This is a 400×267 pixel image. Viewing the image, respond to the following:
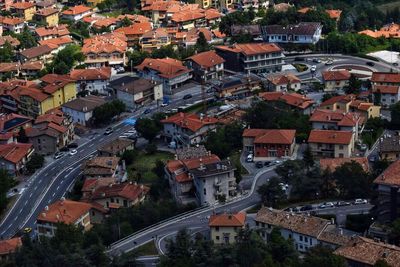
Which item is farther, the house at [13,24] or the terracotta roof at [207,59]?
the house at [13,24]

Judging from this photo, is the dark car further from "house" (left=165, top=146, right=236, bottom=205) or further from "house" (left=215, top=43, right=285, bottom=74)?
"house" (left=215, top=43, right=285, bottom=74)

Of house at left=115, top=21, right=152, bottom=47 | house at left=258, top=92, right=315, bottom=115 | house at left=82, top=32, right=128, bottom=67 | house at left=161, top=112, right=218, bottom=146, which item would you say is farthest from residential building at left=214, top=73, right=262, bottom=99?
house at left=115, top=21, right=152, bottom=47

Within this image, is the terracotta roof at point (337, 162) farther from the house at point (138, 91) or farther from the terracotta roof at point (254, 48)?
the terracotta roof at point (254, 48)

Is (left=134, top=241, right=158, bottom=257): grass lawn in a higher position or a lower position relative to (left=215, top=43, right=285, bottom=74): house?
lower

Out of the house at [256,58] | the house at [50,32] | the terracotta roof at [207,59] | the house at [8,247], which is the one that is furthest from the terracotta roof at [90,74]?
the house at [8,247]

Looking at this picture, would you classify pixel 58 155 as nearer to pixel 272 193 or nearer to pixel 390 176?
pixel 272 193

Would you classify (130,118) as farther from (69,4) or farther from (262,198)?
(69,4)
